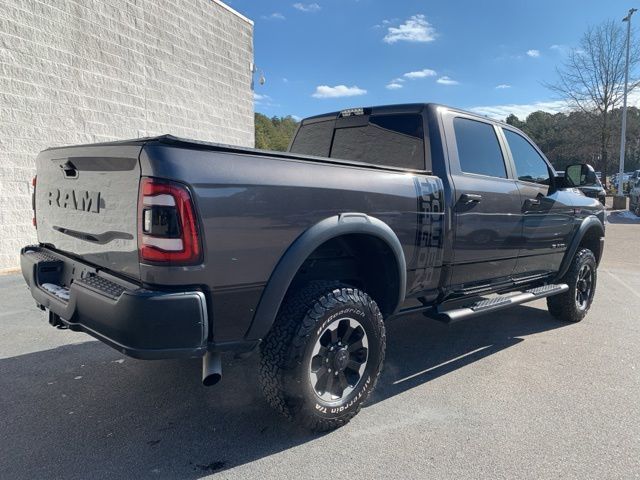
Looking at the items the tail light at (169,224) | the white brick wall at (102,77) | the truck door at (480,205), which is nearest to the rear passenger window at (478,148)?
the truck door at (480,205)

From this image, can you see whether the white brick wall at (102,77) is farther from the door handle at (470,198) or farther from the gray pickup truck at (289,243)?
the door handle at (470,198)

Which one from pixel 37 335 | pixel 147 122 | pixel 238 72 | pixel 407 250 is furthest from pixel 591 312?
pixel 238 72

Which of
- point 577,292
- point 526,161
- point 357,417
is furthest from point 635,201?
point 357,417

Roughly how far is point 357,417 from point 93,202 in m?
2.02

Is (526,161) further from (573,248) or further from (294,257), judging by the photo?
(294,257)

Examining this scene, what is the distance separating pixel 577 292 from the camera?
5.40 metres

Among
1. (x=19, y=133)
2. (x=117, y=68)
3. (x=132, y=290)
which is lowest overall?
(x=132, y=290)

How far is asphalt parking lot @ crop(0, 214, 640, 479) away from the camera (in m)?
2.58

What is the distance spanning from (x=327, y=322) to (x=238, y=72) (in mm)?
11134

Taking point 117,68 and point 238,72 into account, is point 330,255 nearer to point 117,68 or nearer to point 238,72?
point 117,68

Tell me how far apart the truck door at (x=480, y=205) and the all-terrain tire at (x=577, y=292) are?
1.24 metres

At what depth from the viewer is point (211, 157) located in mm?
2338

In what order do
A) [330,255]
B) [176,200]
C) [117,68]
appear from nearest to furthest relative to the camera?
[176,200] < [330,255] < [117,68]

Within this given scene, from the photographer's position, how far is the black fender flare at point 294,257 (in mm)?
2541
